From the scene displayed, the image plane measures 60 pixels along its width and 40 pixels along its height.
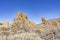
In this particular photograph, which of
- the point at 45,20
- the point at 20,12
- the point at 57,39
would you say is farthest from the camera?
the point at 45,20

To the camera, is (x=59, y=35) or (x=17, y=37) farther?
Answer: (x=59, y=35)

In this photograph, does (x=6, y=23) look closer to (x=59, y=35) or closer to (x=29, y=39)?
(x=59, y=35)

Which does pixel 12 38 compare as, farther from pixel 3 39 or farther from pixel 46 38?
pixel 46 38

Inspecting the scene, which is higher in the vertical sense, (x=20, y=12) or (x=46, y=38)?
(x=20, y=12)

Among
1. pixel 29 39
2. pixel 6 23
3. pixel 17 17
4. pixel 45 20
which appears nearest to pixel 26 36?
pixel 29 39

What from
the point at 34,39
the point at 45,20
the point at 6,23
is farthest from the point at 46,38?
the point at 45,20

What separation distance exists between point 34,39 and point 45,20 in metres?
35.6

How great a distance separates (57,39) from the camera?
15914mm

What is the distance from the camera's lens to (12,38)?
12383 mm

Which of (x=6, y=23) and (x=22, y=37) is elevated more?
(x=6, y=23)

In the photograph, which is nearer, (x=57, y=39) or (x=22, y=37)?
(x=22, y=37)

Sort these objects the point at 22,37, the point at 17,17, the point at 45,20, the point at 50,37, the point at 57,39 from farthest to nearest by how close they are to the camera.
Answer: the point at 45,20 < the point at 17,17 < the point at 50,37 < the point at 57,39 < the point at 22,37

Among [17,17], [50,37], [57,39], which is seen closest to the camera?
[57,39]

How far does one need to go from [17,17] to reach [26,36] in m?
26.2
